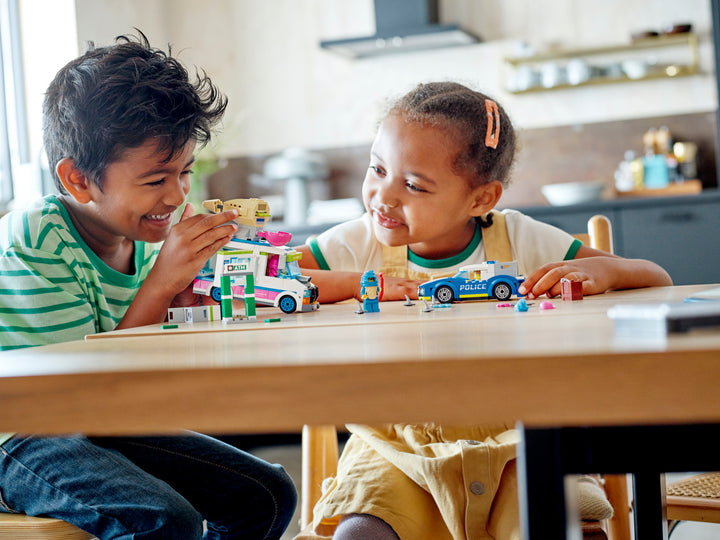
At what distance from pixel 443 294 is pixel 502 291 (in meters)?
0.09

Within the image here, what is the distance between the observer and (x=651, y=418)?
0.37m

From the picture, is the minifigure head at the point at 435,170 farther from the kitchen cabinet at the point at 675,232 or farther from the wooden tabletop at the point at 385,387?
the kitchen cabinet at the point at 675,232

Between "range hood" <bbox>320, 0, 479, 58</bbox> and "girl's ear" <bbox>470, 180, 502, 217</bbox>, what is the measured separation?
245 cm

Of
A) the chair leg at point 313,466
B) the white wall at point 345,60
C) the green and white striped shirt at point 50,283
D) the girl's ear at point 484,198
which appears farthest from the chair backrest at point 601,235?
the white wall at point 345,60

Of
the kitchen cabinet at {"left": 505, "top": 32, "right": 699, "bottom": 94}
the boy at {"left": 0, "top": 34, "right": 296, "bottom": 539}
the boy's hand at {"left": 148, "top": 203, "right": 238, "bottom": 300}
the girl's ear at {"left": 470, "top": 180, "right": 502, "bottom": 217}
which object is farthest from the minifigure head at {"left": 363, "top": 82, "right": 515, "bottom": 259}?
the kitchen cabinet at {"left": 505, "top": 32, "right": 699, "bottom": 94}

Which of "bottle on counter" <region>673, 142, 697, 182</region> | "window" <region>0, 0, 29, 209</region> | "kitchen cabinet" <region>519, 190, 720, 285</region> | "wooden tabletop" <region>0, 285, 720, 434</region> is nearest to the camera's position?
"wooden tabletop" <region>0, 285, 720, 434</region>

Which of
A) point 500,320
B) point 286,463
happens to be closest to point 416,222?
point 500,320

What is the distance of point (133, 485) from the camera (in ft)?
3.24

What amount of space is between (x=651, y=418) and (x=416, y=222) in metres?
1.18

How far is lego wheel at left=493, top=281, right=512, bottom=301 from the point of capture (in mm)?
1168

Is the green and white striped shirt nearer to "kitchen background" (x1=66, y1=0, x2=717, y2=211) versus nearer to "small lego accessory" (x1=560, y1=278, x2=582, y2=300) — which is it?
"small lego accessory" (x1=560, y1=278, x2=582, y2=300)

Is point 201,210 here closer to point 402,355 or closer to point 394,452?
point 394,452

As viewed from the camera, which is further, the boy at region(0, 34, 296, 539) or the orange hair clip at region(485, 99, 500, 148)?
the orange hair clip at region(485, 99, 500, 148)

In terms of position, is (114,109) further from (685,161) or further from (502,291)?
(685,161)
